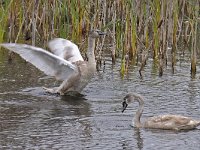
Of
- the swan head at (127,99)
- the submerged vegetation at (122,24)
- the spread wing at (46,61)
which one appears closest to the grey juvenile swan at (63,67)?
the spread wing at (46,61)

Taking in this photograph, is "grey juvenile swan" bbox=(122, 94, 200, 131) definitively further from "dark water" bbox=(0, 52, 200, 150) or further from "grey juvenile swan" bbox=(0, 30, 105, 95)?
"grey juvenile swan" bbox=(0, 30, 105, 95)

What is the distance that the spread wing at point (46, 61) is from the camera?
37.7 feet

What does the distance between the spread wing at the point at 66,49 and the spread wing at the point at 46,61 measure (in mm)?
354

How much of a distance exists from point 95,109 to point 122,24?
3.67 metres

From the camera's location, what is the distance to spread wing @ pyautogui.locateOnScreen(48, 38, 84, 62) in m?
12.3

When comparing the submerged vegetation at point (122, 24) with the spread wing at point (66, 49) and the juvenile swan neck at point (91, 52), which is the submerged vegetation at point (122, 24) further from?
the spread wing at point (66, 49)

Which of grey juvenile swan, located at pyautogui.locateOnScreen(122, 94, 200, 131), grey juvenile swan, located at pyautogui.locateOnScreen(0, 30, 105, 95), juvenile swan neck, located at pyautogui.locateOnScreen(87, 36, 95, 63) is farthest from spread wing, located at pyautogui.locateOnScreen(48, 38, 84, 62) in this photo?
grey juvenile swan, located at pyautogui.locateOnScreen(122, 94, 200, 131)

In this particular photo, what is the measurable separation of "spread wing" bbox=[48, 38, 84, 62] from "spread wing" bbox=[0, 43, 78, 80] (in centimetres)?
35

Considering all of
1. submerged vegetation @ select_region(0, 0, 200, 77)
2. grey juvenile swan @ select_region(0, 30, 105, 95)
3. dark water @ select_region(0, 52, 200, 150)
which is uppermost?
submerged vegetation @ select_region(0, 0, 200, 77)

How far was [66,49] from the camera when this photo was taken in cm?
1253

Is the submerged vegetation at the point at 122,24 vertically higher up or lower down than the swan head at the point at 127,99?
higher up

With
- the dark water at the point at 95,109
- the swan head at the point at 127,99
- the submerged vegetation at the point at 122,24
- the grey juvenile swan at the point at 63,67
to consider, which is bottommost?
the dark water at the point at 95,109

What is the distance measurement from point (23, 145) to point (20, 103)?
8.49 ft

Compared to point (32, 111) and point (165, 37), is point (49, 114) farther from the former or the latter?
point (165, 37)
